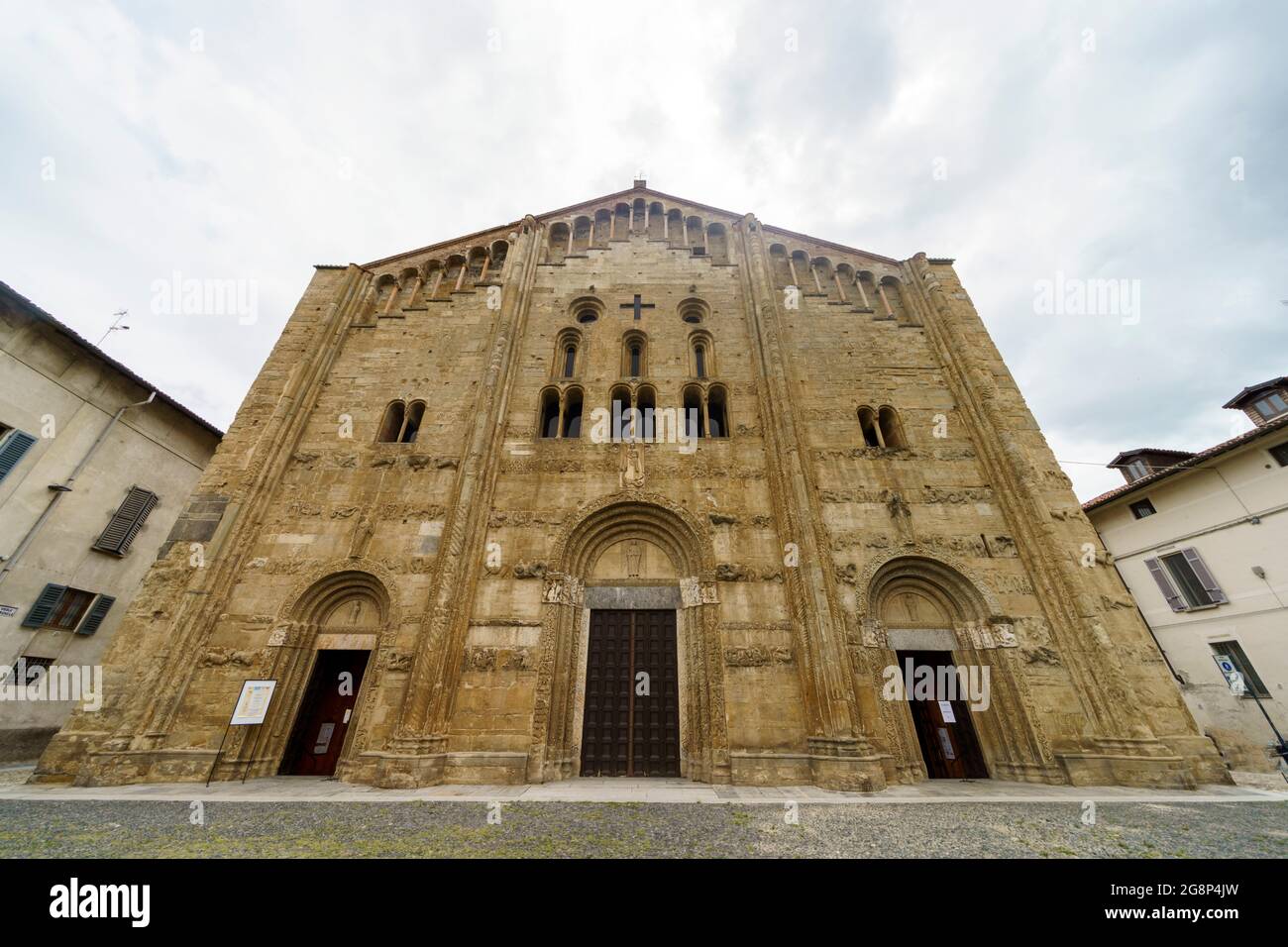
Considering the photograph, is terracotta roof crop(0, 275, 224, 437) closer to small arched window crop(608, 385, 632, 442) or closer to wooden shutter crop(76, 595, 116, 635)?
wooden shutter crop(76, 595, 116, 635)

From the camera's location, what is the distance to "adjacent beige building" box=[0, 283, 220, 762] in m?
12.1

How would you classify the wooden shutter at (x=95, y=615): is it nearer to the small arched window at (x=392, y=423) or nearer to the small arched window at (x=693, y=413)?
the small arched window at (x=392, y=423)

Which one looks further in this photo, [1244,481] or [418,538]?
[1244,481]

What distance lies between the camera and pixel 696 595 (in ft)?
34.6

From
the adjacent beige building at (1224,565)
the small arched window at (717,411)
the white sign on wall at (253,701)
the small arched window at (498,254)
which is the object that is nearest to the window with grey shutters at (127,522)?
the white sign on wall at (253,701)

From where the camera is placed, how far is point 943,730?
9914 millimetres

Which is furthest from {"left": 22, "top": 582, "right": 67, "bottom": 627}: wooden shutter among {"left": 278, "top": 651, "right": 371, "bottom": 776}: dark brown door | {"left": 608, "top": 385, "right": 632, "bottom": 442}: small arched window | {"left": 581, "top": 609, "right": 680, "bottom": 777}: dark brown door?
{"left": 608, "top": 385, "right": 632, "bottom": 442}: small arched window

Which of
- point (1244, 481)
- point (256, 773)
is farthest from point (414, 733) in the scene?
point (1244, 481)

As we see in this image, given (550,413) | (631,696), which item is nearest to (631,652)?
(631,696)

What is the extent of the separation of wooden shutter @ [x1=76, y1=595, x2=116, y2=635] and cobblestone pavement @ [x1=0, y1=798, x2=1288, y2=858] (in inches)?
382

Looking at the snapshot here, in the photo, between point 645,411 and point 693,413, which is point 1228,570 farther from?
point 645,411
